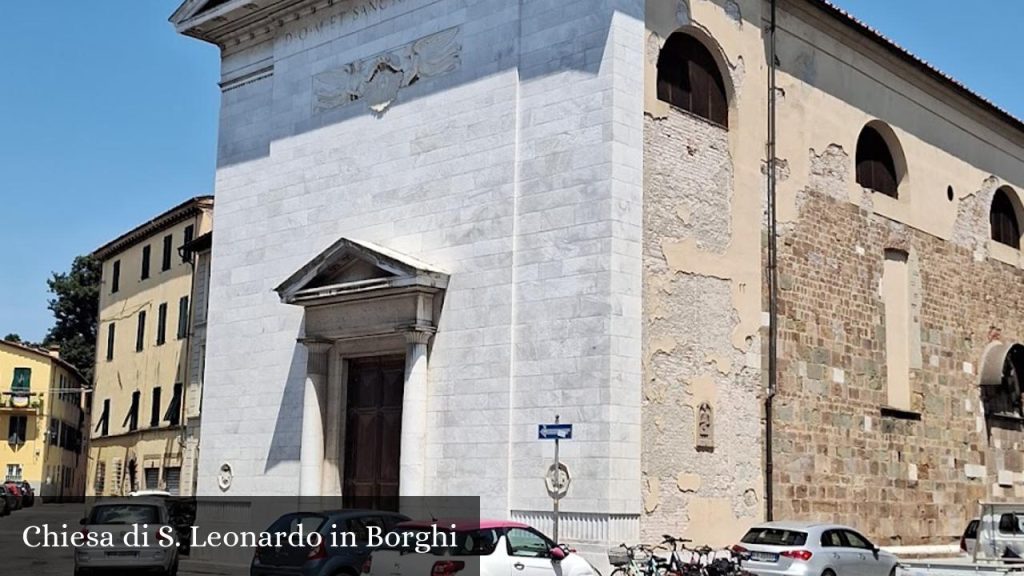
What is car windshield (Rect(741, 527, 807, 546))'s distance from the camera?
18.5m

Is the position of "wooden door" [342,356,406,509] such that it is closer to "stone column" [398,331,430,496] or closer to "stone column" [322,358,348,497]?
"stone column" [322,358,348,497]

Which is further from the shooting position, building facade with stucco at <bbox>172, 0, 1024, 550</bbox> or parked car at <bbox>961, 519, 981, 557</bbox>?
parked car at <bbox>961, 519, 981, 557</bbox>

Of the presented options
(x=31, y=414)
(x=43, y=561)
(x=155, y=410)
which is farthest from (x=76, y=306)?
(x=43, y=561)

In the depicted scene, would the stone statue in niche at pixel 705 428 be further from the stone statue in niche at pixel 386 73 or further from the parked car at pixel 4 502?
the parked car at pixel 4 502

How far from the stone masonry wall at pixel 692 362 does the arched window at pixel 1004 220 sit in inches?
491

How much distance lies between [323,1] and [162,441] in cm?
2435

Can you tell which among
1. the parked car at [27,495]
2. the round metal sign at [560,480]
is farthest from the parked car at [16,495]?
the round metal sign at [560,480]

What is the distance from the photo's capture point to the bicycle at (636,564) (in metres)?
16.7

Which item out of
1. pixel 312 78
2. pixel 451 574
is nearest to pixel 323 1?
pixel 312 78

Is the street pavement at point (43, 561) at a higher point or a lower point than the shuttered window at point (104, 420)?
lower

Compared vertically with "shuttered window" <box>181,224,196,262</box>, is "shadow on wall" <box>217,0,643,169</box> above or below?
below

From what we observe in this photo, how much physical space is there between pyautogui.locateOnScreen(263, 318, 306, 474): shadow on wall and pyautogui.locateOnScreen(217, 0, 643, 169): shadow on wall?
14.7 ft

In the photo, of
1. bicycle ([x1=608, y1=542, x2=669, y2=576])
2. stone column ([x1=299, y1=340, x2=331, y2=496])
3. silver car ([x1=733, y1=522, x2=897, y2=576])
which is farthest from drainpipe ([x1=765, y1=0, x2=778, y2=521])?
stone column ([x1=299, y1=340, x2=331, y2=496])

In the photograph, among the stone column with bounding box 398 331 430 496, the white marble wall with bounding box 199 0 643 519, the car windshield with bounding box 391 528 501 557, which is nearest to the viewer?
the car windshield with bounding box 391 528 501 557
